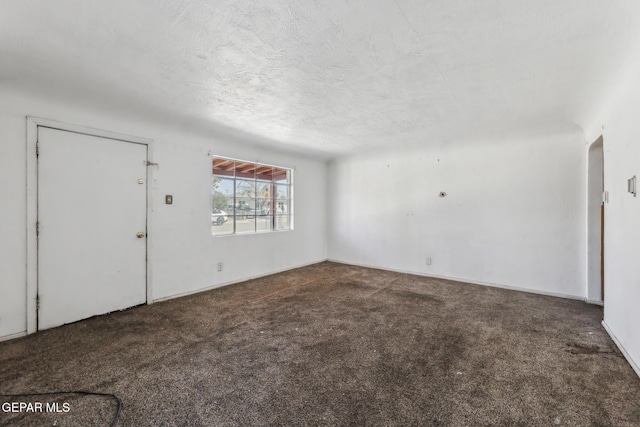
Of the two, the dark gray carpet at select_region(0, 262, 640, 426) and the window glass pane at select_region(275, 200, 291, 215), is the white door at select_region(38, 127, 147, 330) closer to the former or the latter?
the dark gray carpet at select_region(0, 262, 640, 426)

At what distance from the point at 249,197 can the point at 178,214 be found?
A: 123cm

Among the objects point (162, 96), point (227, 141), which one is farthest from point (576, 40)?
point (227, 141)

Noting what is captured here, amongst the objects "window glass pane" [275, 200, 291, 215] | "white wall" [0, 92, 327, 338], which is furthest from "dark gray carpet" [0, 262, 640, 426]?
"window glass pane" [275, 200, 291, 215]

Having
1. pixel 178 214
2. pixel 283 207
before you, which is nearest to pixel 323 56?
pixel 178 214

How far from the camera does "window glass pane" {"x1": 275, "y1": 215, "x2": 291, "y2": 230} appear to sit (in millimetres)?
5434

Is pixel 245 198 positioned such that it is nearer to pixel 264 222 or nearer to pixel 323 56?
pixel 264 222

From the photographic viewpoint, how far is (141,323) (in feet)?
9.80

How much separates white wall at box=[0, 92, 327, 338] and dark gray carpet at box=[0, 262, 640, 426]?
524 millimetres

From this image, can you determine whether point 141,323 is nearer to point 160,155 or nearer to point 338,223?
point 160,155

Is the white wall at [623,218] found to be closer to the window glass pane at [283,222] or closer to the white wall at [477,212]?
the white wall at [477,212]

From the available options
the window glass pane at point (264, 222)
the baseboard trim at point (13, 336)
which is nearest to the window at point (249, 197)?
the window glass pane at point (264, 222)

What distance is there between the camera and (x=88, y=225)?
10.1 feet

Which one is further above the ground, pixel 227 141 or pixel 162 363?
pixel 227 141

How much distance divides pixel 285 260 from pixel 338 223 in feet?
5.05
